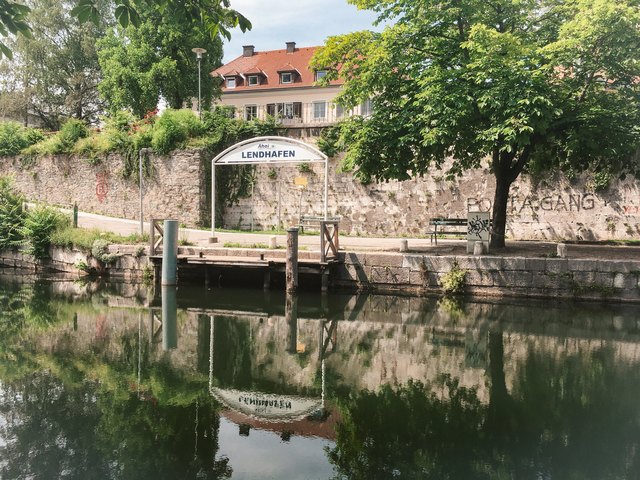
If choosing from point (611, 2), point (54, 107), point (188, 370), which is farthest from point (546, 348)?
point (54, 107)

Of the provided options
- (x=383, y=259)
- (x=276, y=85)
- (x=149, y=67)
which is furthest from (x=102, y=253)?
(x=276, y=85)

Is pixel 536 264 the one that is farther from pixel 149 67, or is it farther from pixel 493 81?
pixel 149 67

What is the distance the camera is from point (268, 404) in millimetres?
6754

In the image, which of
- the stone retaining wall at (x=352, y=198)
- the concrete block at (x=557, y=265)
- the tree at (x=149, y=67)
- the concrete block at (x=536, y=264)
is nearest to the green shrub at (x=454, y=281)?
the concrete block at (x=536, y=264)

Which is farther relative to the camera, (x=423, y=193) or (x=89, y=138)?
(x=89, y=138)

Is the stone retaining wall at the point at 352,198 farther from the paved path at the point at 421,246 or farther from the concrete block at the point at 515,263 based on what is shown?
the concrete block at the point at 515,263

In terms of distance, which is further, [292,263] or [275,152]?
[275,152]

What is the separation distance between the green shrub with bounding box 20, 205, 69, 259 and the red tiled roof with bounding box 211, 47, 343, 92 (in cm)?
2105

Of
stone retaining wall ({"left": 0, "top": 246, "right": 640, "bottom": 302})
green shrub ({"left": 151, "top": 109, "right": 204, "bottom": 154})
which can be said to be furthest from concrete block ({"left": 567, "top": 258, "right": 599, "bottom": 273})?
green shrub ({"left": 151, "top": 109, "right": 204, "bottom": 154})

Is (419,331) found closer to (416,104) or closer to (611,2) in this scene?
(416,104)

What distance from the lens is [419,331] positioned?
10.4m

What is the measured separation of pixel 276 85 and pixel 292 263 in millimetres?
26547

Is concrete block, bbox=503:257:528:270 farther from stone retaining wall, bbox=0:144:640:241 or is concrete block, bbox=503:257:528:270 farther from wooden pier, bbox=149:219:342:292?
stone retaining wall, bbox=0:144:640:241

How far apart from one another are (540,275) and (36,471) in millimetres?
11036
